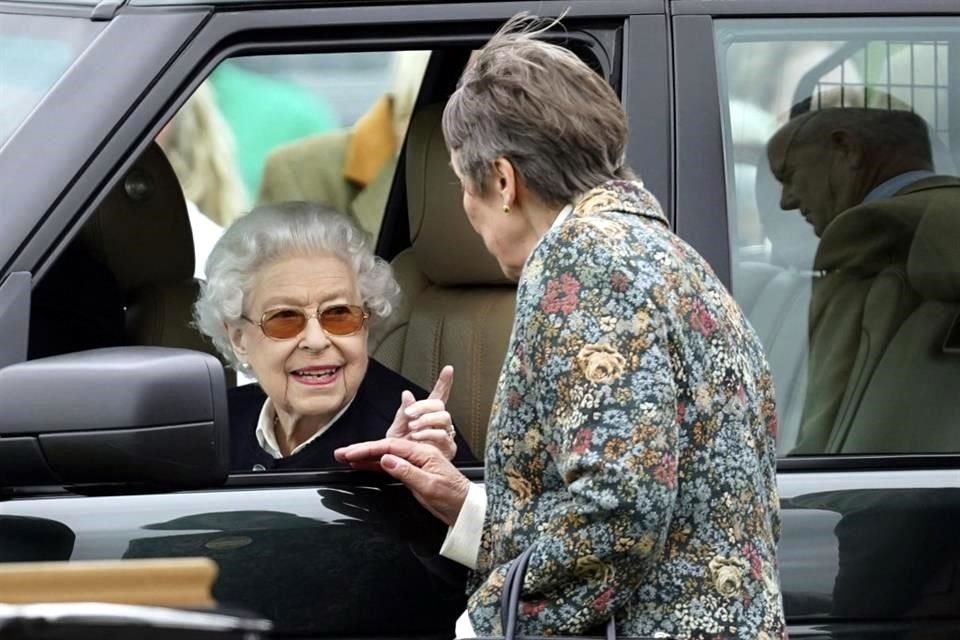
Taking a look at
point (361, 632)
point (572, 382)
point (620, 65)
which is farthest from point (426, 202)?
point (572, 382)

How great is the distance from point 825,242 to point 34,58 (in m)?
1.24

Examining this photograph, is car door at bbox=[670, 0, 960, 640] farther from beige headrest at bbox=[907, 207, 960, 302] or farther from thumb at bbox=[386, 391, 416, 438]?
thumb at bbox=[386, 391, 416, 438]

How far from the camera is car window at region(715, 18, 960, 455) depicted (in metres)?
2.90

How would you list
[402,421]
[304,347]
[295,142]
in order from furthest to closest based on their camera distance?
[295,142] → [304,347] → [402,421]

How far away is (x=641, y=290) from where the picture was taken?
89.6 inches

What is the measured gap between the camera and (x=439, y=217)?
3.36 meters

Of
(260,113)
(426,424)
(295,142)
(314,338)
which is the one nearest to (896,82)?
(426,424)

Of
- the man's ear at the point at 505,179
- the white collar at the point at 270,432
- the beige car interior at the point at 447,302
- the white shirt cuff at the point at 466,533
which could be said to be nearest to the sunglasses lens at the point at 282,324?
the white collar at the point at 270,432

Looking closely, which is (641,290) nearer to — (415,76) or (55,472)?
(55,472)

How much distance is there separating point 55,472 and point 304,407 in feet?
2.43

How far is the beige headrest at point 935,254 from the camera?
116 inches

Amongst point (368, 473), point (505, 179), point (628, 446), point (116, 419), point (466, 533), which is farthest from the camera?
point (368, 473)

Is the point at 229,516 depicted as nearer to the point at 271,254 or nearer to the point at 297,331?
the point at 297,331

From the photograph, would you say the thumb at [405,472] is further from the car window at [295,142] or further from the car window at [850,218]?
the car window at [295,142]
